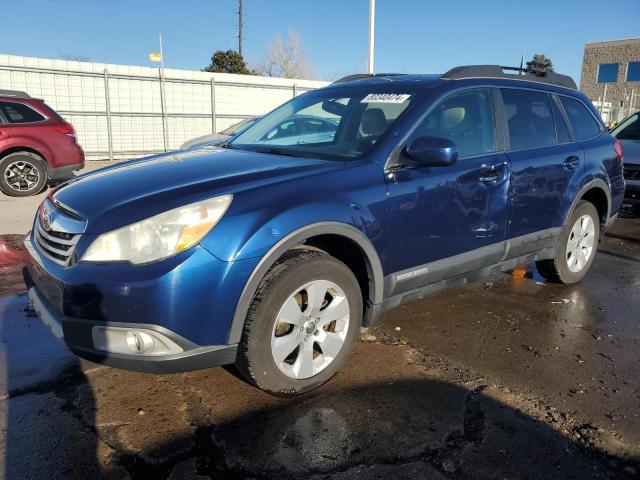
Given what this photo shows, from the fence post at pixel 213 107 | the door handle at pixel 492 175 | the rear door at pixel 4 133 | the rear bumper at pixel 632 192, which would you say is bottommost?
the rear bumper at pixel 632 192

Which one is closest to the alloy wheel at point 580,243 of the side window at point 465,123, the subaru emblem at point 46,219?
the side window at point 465,123

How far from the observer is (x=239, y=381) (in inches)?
120

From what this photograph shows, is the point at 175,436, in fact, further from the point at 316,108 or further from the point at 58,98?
the point at 58,98

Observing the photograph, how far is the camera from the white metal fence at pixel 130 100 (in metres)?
14.1

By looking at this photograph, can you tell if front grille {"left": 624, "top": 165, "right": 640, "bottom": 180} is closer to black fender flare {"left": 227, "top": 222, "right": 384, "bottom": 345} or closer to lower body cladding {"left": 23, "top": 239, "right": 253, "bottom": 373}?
black fender flare {"left": 227, "top": 222, "right": 384, "bottom": 345}

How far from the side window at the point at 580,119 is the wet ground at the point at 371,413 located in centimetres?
179

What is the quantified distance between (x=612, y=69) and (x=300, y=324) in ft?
183

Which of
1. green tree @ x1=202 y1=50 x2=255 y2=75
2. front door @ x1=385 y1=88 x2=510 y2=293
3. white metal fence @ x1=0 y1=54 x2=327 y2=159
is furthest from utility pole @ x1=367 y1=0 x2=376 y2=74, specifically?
green tree @ x1=202 y1=50 x2=255 y2=75

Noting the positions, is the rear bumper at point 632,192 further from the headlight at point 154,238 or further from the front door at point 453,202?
the headlight at point 154,238

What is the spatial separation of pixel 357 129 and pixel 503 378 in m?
1.86

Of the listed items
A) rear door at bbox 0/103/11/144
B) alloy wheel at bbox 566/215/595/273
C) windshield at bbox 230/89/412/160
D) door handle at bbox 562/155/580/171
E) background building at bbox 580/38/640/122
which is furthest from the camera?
background building at bbox 580/38/640/122

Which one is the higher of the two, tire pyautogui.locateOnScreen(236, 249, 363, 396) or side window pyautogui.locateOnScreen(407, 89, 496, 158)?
side window pyautogui.locateOnScreen(407, 89, 496, 158)

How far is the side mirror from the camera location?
306cm

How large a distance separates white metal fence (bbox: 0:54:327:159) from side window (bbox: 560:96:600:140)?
11.7m
